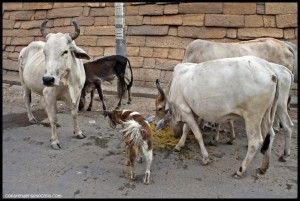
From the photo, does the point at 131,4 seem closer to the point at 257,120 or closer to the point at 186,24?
the point at 186,24

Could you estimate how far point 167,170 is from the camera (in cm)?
456

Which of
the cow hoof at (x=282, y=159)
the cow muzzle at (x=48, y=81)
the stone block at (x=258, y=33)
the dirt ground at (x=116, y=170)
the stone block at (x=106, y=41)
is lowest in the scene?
the dirt ground at (x=116, y=170)

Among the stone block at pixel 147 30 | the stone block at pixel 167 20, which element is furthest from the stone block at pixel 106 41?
the stone block at pixel 167 20

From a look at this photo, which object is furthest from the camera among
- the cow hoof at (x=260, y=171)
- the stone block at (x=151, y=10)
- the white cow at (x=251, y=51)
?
the stone block at (x=151, y=10)

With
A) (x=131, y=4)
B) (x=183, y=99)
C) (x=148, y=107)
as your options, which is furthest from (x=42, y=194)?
(x=131, y=4)

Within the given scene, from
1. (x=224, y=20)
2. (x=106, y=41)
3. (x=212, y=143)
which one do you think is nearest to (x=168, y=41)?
(x=224, y=20)

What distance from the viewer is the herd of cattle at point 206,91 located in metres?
4.13

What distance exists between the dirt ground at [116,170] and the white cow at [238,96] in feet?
0.86

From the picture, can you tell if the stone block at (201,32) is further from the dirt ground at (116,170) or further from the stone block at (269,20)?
the dirt ground at (116,170)

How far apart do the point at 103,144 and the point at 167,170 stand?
50.7 inches

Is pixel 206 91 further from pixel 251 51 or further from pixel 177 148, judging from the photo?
pixel 251 51

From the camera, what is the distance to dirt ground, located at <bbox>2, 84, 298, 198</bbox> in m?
4.03

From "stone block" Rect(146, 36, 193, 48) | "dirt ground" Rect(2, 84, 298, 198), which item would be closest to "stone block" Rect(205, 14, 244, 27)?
"stone block" Rect(146, 36, 193, 48)

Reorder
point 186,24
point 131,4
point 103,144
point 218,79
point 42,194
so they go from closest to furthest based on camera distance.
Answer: point 42,194 < point 218,79 < point 103,144 < point 186,24 < point 131,4
